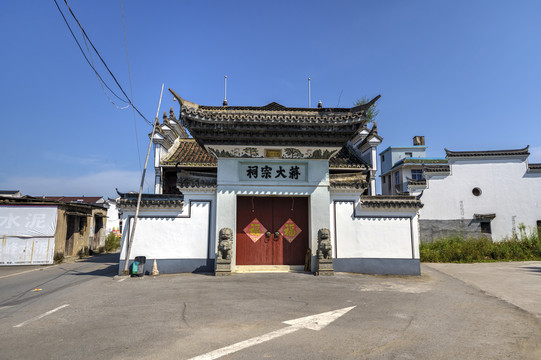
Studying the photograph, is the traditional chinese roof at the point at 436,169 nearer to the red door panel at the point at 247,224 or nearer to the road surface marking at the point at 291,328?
the red door panel at the point at 247,224

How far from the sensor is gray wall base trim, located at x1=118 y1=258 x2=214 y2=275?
10.2 m

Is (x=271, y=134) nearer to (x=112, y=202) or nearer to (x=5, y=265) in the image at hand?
(x=5, y=265)

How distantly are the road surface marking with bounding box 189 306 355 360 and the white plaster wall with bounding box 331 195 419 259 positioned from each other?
471 centimetres

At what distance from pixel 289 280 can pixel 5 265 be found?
1558cm

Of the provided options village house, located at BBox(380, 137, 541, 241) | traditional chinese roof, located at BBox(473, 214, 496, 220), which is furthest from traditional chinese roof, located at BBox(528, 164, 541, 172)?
traditional chinese roof, located at BBox(473, 214, 496, 220)

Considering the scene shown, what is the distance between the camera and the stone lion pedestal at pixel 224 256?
966cm

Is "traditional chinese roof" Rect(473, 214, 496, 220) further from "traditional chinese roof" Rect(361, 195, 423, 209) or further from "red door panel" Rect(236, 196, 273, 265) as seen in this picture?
"red door panel" Rect(236, 196, 273, 265)

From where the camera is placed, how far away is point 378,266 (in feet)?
33.8

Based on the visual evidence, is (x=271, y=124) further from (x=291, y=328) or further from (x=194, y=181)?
(x=291, y=328)

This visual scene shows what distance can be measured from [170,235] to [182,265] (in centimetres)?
109

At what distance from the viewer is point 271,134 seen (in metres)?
10.4

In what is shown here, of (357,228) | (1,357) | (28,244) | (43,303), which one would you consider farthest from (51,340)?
(28,244)

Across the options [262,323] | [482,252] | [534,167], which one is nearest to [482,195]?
[534,167]

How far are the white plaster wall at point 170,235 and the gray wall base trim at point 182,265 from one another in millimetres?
131
